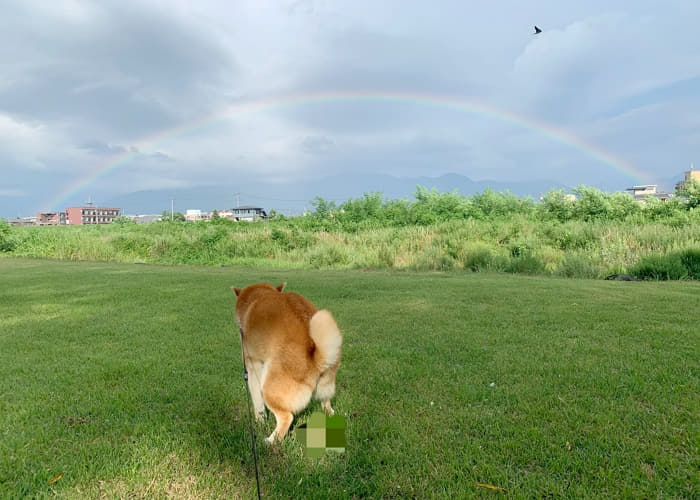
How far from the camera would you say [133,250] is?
63.8 ft

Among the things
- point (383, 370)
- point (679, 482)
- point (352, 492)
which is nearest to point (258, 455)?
point (352, 492)

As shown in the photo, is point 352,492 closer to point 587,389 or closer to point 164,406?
point 164,406

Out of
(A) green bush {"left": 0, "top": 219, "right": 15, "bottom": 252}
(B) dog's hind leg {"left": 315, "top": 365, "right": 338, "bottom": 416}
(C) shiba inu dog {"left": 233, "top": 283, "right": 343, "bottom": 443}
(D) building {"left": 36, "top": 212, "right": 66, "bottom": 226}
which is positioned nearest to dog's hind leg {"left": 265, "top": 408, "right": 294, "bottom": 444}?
(C) shiba inu dog {"left": 233, "top": 283, "right": 343, "bottom": 443}

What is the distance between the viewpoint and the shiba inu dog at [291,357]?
8.10ft

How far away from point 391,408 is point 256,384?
1051 mm

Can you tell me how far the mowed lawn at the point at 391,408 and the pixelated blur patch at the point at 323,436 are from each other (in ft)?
0.20

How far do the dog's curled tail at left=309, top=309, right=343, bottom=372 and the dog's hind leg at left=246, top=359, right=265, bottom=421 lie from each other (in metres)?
0.44

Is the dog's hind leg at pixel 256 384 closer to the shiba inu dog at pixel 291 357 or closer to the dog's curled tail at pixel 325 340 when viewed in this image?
the shiba inu dog at pixel 291 357

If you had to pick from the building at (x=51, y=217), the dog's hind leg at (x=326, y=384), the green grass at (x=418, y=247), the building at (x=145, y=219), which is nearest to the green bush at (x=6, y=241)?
the green grass at (x=418, y=247)

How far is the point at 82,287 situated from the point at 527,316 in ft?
30.0

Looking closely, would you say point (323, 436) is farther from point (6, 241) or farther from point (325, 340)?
point (6, 241)

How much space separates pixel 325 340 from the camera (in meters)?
2.46

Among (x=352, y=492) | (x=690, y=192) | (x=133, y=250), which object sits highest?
(x=690, y=192)

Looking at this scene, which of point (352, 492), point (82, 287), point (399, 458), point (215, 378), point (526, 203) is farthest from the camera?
point (526, 203)
